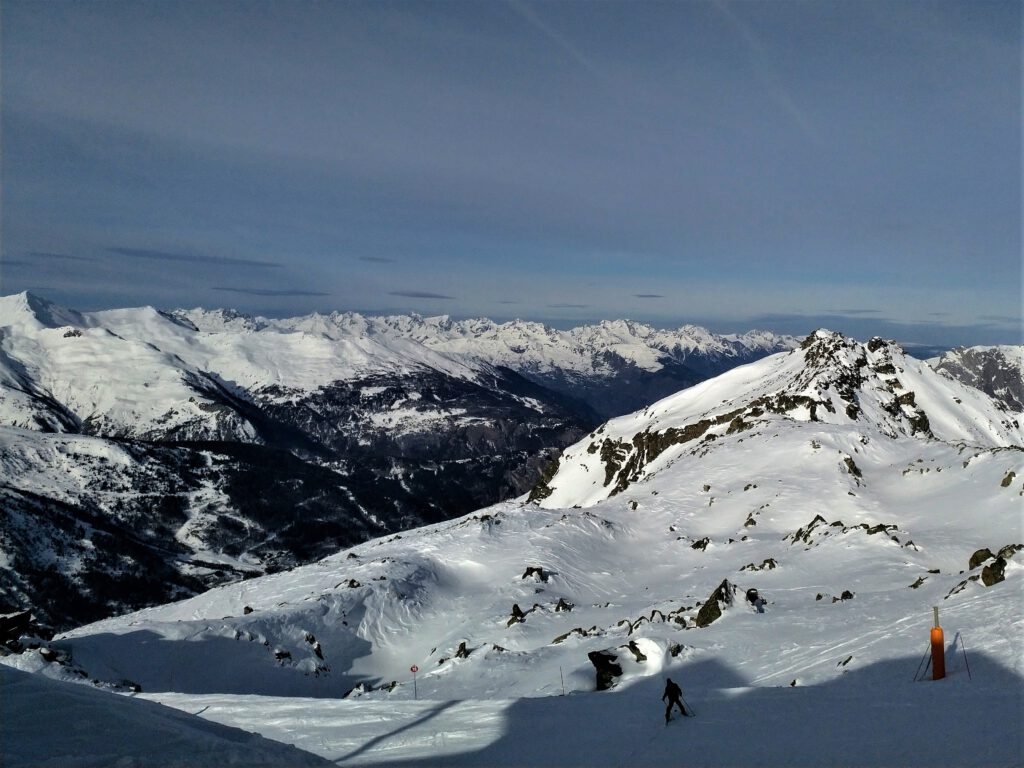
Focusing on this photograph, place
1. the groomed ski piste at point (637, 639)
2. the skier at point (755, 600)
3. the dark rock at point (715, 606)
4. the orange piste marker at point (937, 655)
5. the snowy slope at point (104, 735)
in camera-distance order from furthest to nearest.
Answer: the skier at point (755, 600) < the dark rock at point (715, 606) < the orange piste marker at point (937, 655) < the groomed ski piste at point (637, 639) < the snowy slope at point (104, 735)

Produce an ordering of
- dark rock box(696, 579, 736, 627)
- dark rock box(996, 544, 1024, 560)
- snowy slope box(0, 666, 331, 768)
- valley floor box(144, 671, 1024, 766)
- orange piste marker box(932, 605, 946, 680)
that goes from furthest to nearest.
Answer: dark rock box(696, 579, 736, 627) < dark rock box(996, 544, 1024, 560) < orange piste marker box(932, 605, 946, 680) < valley floor box(144, 671, 1024, 766) < snowy slope box(0, 666, 331, 768)

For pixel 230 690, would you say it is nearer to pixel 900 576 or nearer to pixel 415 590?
pixel 415 590

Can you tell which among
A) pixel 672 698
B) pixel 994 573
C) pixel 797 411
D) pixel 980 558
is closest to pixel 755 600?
pixel 980 558

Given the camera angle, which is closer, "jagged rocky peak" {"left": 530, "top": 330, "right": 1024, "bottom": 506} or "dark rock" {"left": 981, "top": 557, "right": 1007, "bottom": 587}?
"dark rock" {"left": 981, "top": 557, "right": 1007, "bottom": 587}

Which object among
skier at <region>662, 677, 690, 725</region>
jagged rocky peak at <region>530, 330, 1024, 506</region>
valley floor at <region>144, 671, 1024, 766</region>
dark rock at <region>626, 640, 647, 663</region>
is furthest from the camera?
jagged rocky peak at <region>530, 330, 1024, 506</region>

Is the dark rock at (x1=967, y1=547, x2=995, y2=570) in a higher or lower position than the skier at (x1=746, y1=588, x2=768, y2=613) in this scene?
higher

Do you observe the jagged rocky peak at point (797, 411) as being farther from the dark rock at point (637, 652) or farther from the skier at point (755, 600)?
the dark rock at point (637, 652)

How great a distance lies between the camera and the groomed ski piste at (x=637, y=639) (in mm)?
10992

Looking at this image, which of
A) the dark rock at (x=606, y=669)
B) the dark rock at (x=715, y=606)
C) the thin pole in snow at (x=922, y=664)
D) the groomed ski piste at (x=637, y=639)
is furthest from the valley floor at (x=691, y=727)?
the dark rock at (x=715, y=606)

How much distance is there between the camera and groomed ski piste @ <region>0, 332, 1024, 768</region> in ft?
36.1

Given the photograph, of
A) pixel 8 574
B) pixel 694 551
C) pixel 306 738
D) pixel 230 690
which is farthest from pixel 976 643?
pixel 8 574

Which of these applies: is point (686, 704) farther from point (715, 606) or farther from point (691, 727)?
point (715, 606)

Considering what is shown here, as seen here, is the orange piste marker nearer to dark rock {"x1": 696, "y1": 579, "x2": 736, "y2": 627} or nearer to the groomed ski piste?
the groomed ski piste

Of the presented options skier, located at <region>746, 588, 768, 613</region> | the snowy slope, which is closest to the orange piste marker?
skier, located at <region>746, 588, 768, 613</region>
